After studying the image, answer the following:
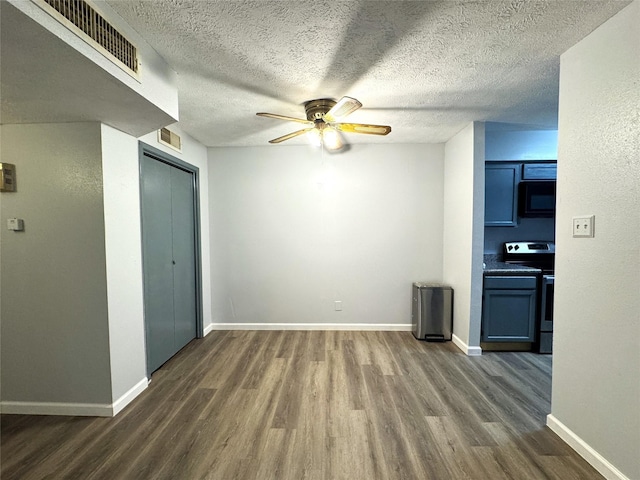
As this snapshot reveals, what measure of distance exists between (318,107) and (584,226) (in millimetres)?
1989

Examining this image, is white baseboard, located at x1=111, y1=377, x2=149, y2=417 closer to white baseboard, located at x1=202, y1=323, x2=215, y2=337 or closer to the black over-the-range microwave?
white baseboard, located at x1=202, y1=323, x2=215, y2=337

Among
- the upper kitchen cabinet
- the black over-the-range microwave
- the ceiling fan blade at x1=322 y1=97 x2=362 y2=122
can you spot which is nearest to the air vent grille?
the ceiling fan blade at x1=322 y1=97 x2=362 y2=122

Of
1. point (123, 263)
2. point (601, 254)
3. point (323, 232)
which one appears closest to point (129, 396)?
point (123, 263)

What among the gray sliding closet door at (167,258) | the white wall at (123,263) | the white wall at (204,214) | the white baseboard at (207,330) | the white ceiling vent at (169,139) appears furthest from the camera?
the white baseboard at (207,330)

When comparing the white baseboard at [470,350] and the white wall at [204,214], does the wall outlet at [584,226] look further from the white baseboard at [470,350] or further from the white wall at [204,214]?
the white wall at [204,214]

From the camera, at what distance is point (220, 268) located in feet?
12.0

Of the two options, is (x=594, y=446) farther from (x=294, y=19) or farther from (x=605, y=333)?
(x=294, y=19)

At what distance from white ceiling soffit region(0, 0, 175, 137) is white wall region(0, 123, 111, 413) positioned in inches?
7.0

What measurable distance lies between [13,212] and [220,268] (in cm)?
202

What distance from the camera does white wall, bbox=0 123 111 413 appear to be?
1919 mm

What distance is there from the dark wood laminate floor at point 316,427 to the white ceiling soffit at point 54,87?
2.13 metres

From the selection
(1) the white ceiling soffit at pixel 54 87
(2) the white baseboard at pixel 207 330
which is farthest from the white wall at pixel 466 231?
(2) the white baseboard at pixel 207 330

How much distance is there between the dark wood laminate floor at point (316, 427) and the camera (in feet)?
5.04

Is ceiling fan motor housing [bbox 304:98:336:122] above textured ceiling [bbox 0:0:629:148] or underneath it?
underneath
